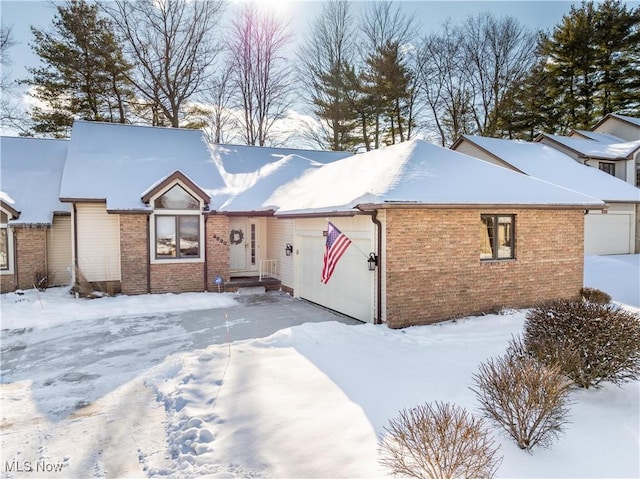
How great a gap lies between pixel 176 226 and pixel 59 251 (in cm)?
488

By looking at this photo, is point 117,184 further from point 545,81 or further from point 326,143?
point 545,81

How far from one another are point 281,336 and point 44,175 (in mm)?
13351

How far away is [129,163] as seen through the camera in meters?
15.5

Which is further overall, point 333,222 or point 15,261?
point 15,261

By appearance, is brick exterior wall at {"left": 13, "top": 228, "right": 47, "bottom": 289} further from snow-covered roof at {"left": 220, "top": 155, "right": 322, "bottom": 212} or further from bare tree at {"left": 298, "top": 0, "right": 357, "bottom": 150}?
bare tree at {"left": 298, "top": 0, "right": 357, "bottom": 150}

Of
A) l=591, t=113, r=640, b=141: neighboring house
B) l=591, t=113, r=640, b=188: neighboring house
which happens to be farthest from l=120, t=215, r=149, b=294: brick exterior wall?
l=591, t=113, r=640, b=141: neighboring house

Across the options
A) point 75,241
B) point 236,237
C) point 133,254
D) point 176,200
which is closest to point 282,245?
point 236,237

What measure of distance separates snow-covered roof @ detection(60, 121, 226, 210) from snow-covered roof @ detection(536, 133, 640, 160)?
20.0 meters

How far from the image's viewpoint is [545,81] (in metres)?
30.7

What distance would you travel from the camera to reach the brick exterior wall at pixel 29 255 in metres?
14.0

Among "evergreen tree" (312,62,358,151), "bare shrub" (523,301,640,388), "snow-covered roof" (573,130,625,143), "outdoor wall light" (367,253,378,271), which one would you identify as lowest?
"bare shrub" (523,301,640,388)

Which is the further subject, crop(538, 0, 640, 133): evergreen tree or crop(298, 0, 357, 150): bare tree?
crop(538, 0, 640, 133): evergreen tree

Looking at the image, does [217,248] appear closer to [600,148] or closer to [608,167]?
[600,148]

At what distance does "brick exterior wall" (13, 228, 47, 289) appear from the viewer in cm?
1404
